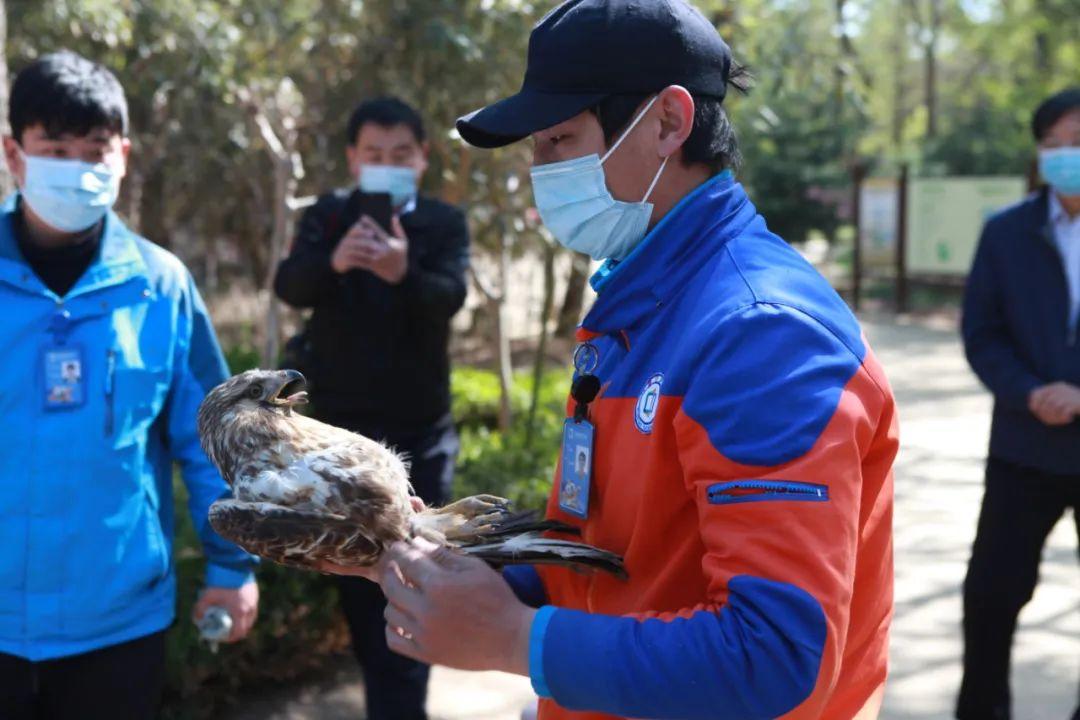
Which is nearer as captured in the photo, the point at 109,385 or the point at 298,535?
the point at 298,535

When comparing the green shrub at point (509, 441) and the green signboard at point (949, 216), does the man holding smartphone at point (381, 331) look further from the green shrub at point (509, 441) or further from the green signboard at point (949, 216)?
the green signboard at point (949, 216)

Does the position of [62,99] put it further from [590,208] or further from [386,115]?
[590,208]

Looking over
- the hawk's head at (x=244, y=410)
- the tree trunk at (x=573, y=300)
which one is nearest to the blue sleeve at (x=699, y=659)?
the hawk's head at (x=244, y=410)

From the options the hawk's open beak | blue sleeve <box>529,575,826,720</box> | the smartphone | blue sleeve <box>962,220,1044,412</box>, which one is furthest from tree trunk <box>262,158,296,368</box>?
blue sleeve <box>529,575,826,720</box>

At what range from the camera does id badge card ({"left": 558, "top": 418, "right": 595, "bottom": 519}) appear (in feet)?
5.86

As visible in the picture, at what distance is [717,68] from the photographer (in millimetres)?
1743

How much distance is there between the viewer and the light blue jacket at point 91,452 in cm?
281

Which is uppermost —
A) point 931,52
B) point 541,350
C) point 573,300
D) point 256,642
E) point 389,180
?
point 931,52

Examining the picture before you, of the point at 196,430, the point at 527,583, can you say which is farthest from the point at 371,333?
the point at 527,583

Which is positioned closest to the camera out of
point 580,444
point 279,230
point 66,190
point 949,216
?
point 580,444

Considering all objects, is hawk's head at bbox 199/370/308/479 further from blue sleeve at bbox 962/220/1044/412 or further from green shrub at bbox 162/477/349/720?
blue sleeve at bbox 962/220/1044/412

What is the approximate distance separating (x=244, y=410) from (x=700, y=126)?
1.01 m

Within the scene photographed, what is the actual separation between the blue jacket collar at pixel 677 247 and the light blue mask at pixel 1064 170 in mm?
3108

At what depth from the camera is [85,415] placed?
9.40 feet
